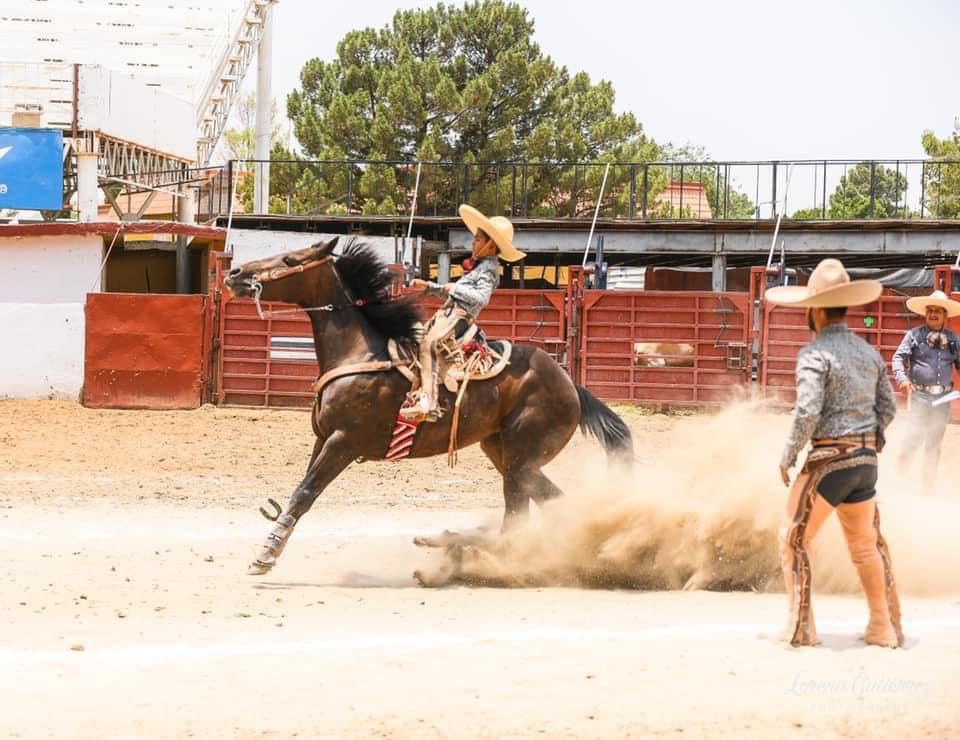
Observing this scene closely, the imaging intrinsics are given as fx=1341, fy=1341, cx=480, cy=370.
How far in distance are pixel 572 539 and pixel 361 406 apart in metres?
1.51

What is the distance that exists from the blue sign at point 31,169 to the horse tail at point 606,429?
17.9m

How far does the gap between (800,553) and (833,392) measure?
0.75 metres

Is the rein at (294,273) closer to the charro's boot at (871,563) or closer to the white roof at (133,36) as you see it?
the charro's boot at (871,563)

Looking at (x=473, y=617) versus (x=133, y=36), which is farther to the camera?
(x=133, y=36)

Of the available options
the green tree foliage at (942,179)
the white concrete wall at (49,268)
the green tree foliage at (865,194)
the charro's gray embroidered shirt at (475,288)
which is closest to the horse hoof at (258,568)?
the charro's gray embroidered shirt at (475,288)

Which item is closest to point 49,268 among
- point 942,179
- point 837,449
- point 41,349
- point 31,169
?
point 41,349

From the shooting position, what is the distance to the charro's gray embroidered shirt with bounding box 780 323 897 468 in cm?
586

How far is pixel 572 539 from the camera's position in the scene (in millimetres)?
8102

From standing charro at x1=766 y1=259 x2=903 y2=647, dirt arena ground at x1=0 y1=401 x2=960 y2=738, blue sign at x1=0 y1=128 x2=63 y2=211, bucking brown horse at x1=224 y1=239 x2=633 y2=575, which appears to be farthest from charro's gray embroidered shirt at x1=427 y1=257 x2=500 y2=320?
blue sign at x1=0 y1=128 x2=63 y2=211

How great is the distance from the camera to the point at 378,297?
835 centimetres

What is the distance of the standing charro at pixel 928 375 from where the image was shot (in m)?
11.0

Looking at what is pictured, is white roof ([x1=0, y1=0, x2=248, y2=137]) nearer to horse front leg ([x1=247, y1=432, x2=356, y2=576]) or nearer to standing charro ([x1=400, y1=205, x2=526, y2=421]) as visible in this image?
standing charro ([x1=400, y1=205, x2=526, y2=421])

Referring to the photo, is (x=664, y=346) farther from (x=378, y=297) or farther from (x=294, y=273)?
(x=294, y=273)

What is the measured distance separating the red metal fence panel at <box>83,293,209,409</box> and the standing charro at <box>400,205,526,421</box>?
34.2 ft
